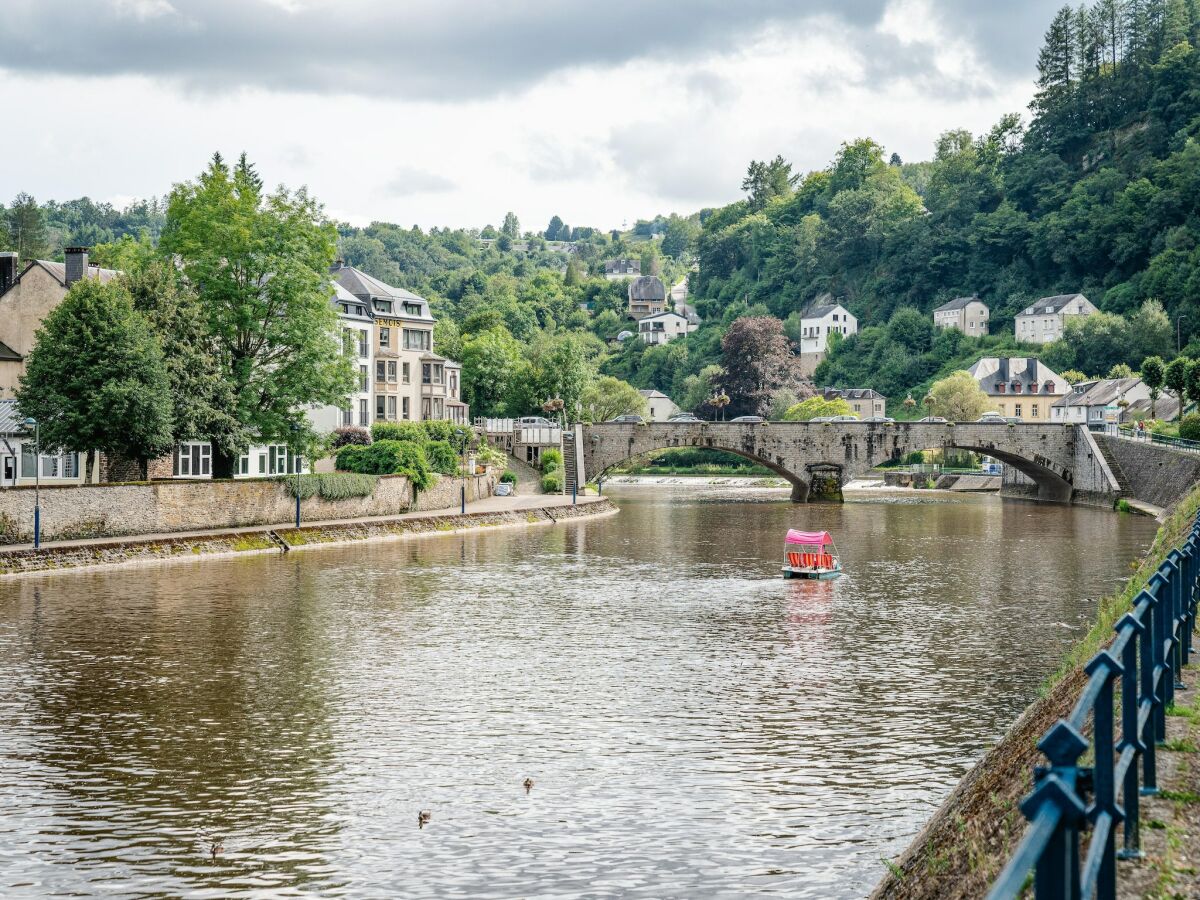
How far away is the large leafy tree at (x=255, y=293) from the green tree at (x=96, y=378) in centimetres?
557

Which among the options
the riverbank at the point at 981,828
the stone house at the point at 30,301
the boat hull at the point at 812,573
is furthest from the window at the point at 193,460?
the riverbank at the point at 981,828

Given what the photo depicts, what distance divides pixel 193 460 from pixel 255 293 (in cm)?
1066

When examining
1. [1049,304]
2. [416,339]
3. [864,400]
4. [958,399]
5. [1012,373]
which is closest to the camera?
[416,339]

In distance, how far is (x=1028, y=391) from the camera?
124m

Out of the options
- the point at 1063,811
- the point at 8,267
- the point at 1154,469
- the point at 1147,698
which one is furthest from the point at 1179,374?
the point at 1063,811

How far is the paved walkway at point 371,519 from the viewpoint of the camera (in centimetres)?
4391

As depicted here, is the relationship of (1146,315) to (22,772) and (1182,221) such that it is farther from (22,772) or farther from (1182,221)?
(22,772)

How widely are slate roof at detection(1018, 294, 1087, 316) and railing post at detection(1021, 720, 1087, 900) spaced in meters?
140

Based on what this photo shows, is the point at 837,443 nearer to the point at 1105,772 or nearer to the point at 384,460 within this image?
the point at 384,460

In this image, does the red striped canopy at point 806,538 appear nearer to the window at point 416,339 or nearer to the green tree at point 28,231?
the window at point 416,339

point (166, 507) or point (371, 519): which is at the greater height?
point (166, 507)

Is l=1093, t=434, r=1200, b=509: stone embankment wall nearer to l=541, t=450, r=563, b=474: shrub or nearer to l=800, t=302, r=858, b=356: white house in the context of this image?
l=541, t=450, r=563, b=474: shrub

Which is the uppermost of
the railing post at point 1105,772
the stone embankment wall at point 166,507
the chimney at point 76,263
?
the chimney at point 76,263

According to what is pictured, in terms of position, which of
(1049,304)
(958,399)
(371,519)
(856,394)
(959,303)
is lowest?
(371,519)
